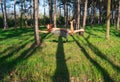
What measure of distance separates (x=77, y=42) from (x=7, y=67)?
263 inches

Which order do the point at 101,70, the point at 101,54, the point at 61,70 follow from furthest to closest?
the point at 101,54
the point at 101,70
the point at 61,70

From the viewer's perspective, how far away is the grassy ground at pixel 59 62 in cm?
1474

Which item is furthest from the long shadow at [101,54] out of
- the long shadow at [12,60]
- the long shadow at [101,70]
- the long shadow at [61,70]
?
the long shadow at [12,60]

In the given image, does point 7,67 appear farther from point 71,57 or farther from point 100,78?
point 100,78

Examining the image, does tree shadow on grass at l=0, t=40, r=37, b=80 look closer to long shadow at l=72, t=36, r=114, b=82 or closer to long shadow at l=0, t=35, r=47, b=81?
long shadow at l=0, t=35, r=47, b=81

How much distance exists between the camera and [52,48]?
18.4 metres

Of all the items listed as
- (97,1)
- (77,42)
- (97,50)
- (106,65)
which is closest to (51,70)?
(106,65)

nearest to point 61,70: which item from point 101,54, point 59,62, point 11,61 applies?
point 59,62

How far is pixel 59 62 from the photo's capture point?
634 inches

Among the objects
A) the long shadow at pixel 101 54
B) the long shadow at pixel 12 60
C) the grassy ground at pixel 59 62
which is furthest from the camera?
the long shadow at pixel 101 54

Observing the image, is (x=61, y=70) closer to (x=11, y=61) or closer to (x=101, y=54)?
(x=11, y=61)

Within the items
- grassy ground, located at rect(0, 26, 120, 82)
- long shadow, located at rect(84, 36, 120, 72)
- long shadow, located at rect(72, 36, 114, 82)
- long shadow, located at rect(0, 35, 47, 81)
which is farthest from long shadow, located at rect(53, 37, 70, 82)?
long shadow, located at rect(84, 36, 120, 72)

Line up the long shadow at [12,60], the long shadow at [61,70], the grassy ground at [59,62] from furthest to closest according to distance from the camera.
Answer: the long shadow at [12,60], the grassy ground at [59,62], the long shadow at [61,70]

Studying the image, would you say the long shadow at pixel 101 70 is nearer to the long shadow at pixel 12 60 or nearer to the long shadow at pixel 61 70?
the long shadow at pixel 61 70
